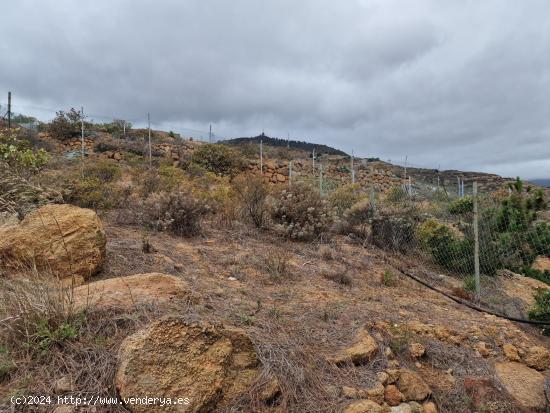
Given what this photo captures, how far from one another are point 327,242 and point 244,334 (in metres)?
4.87

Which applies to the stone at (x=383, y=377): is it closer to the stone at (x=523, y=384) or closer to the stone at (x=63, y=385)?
the stone at (x=523, y=384)

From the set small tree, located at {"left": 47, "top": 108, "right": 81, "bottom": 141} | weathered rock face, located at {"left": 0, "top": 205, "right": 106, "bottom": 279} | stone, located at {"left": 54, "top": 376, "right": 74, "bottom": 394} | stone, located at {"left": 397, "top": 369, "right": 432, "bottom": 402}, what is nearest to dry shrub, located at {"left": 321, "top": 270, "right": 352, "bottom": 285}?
stone, located at {"left": 397, "top": 369, "right": 432, "bottom": 402}

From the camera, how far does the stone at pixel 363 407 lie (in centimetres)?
244

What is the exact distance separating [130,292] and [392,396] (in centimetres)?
221

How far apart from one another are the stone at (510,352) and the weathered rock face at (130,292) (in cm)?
339

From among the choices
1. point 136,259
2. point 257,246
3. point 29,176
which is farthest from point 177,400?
point 29,176

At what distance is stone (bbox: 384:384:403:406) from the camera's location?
275 cm

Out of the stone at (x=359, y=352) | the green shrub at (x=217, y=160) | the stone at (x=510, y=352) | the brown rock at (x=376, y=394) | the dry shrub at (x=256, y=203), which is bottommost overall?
the stone at (x=510, y=352)

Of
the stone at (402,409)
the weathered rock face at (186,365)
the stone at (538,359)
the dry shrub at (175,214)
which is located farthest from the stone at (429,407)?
the dry shrub at (175,214)

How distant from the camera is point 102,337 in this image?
2.42m

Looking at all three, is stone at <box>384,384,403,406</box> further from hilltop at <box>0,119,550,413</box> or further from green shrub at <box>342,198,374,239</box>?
green shrub at <box>342,198,374,239</box>

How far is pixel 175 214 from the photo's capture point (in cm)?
615

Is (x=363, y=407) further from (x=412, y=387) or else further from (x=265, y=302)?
(x=265, y=302)

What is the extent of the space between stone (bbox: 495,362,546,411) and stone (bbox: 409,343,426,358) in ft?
2.44
